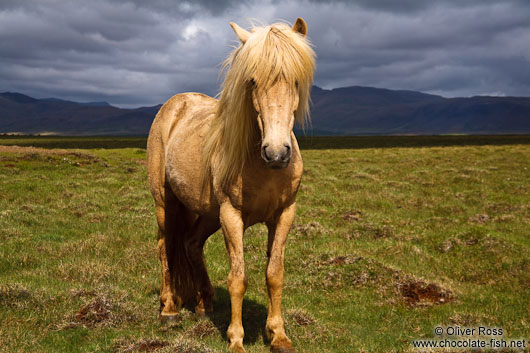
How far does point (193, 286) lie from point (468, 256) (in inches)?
246

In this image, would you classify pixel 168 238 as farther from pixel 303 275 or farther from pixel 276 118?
pixel 276 118

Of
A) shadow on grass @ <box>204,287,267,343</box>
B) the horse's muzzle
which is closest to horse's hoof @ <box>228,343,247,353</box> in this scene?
shadow on grass @ <box>204,287,267,343</box>

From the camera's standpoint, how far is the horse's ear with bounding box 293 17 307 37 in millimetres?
4859

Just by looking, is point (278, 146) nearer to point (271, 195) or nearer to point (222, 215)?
point (271, 195)

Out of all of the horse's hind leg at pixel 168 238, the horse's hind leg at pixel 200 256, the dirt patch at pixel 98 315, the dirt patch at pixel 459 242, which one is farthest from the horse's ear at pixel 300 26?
the dirt patch at pixel 459 242

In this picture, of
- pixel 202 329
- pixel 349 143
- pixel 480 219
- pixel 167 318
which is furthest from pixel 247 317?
pixel 349 143

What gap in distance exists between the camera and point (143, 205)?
1522cm

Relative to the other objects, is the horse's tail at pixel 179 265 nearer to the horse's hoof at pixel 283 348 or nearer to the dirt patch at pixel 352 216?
the horse's hoof at pixel 283 348

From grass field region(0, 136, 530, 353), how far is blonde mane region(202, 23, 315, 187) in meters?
2.17

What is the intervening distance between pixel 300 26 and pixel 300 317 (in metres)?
3.86

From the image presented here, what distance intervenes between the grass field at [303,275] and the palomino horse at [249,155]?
797 mm

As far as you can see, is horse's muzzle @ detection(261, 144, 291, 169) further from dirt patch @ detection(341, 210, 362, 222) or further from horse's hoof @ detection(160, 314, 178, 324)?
dirt patch @ detection(341, 210, 362, 222)

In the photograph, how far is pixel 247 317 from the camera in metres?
6.39

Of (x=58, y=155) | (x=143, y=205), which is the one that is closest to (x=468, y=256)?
(x=143, y=205)
